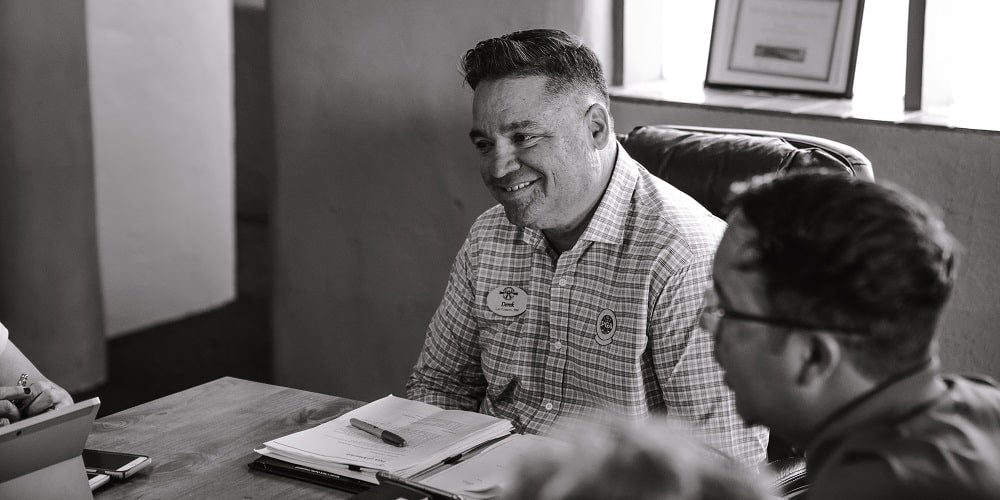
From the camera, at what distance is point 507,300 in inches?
80.7

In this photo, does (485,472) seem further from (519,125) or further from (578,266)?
(519,125)

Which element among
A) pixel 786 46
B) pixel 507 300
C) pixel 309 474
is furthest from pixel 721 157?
pixel 309 474

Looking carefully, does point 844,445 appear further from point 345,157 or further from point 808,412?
point 345,157

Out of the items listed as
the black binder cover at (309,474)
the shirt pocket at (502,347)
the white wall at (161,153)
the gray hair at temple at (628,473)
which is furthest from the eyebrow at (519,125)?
the white wall at (161,153)

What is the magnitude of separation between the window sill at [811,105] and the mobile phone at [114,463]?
181cm

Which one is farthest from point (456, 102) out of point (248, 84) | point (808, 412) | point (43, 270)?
point (248, 84)

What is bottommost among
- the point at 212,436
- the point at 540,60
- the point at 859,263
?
the point at 212,436

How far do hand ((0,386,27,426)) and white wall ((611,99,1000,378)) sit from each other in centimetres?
197

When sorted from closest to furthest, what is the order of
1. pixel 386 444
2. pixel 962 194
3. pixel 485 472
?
pixel 485 472 < pixel 386 444 < pixel 962 194

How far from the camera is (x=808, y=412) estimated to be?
1.03 m

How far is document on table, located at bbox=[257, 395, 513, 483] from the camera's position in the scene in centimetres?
151

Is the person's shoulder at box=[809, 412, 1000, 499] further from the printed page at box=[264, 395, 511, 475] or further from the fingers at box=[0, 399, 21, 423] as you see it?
the fingers at box=[0, 399, 21, 423]

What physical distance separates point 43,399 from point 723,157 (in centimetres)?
134

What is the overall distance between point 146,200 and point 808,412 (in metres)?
4.14
